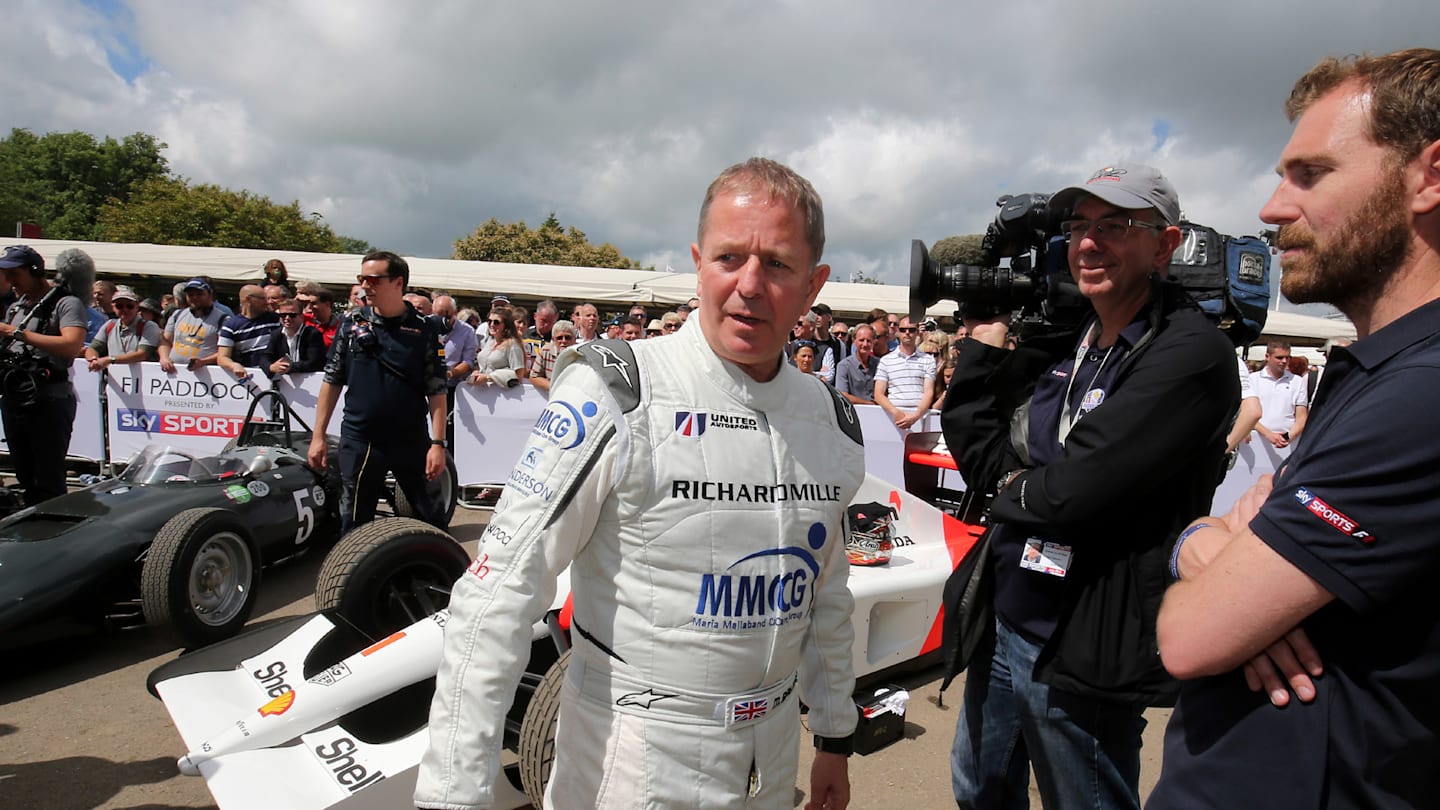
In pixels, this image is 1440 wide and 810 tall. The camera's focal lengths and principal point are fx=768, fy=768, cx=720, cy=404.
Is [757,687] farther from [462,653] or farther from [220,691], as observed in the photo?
[220,691]

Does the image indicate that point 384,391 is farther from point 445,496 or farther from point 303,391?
point 303,391

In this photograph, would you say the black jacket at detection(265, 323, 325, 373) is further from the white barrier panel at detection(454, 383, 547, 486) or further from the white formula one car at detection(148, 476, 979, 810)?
the white formula one car at detection(148, 476, 979, 810)

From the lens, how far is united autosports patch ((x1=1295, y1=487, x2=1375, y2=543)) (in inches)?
35.6

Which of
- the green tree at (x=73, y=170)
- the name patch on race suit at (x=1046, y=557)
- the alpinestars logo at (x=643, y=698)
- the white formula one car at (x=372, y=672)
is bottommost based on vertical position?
the white formula one car at (x=372, y=672)

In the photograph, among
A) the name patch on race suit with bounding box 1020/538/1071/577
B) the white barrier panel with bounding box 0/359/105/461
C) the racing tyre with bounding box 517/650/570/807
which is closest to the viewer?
the name patch on race suit with bounding box 1020/538/1071/577

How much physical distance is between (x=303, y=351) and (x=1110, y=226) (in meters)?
7.77

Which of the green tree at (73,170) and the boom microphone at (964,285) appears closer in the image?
the boom microphone at (964,285)

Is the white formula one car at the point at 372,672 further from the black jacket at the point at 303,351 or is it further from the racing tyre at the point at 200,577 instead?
the black jacket at the point at 303,351

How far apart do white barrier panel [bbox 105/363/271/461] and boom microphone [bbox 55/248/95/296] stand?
2170mm

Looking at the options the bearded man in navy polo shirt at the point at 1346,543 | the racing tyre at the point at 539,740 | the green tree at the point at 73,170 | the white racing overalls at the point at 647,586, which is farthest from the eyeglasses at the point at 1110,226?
the green tree at the point at 73,170

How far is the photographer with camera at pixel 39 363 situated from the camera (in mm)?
5027

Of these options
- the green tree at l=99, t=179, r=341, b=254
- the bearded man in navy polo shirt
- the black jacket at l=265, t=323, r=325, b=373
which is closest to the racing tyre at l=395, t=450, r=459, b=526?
the black jacket at l=265, t=323, r=325, b=373

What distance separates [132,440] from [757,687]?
8.81 metres

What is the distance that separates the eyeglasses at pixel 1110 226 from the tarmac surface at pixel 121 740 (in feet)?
6.64
